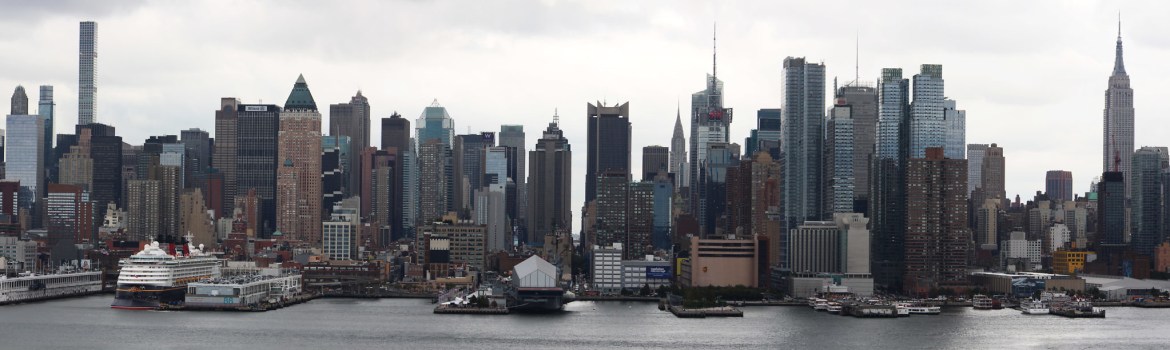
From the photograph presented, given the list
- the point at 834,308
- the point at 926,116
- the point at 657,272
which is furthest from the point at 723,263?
the point at 926,116

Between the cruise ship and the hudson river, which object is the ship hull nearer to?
the cruise ship

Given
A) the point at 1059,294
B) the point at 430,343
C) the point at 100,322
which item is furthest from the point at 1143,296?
the point at 100,322

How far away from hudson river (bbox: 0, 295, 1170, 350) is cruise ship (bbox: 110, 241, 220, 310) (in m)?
1.96

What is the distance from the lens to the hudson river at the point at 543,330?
76438 mm

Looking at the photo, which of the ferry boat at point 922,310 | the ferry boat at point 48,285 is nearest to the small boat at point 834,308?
the ferry boat at point 922,310

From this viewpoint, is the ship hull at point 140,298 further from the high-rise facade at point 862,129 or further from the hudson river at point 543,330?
the high-rise facade at point 862,129

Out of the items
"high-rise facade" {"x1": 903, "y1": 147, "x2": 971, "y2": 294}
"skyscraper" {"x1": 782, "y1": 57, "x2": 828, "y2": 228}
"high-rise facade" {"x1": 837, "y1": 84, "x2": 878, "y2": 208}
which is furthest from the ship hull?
"high-rise facade" {"x1": 837, "y1": 84, "x2": 878, "y2": 208}

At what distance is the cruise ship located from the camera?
337 ft

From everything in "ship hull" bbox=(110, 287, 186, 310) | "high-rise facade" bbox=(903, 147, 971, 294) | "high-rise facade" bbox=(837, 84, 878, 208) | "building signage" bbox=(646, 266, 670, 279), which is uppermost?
"high-rise facade" bbox=(837, 84, 878, 208)

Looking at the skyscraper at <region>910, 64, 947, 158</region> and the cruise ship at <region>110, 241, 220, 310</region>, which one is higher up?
the skyscraper at <region>910, 64, 947, 158</region>

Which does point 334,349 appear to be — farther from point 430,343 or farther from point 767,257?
point 767,257

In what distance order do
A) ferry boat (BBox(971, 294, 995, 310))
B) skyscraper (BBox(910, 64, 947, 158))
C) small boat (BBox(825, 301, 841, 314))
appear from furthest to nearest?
1. skyscraper (BBox(910, 64, 947, 158))
2. ferry boat (BBox(971, 294, 995, 310))
3. small boat (BBox(825, 301, 841, 314))

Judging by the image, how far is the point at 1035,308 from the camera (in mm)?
111500

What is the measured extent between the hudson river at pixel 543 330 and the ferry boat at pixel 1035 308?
15.2 feet
